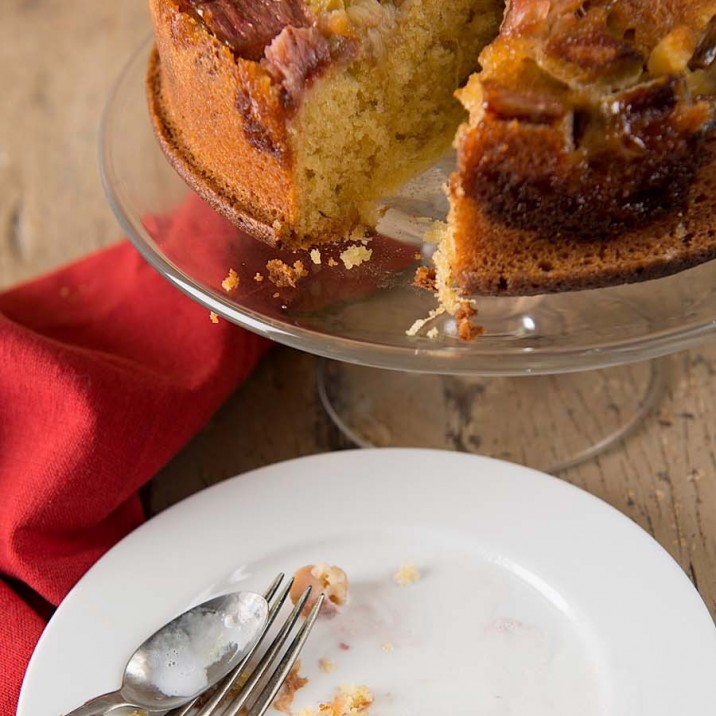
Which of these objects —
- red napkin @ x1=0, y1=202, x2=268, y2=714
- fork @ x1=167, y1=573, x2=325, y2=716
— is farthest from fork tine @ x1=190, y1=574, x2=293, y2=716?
red napkin @ x1=0, y1=202, x2=268, y2=714

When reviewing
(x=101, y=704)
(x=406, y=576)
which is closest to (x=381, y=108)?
(x=406, y=576)

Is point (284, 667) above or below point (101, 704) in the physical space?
above

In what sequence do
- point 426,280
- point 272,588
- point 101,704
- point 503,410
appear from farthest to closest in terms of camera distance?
point 503,410 < point 426,280 < point 272,588 < point 101,704

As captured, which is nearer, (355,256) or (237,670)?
(237,670)

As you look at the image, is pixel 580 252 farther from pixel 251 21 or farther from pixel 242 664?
pixel 242 664

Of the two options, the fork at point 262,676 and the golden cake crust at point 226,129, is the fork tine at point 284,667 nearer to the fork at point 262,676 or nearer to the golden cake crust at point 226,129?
the fork at point 262,676

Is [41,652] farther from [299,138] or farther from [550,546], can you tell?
[299,138]

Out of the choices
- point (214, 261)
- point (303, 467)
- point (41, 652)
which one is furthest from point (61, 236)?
point (41, 652)

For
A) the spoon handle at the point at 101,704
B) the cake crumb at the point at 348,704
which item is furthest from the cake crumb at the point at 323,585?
the spoon handle at the point at 101,704
